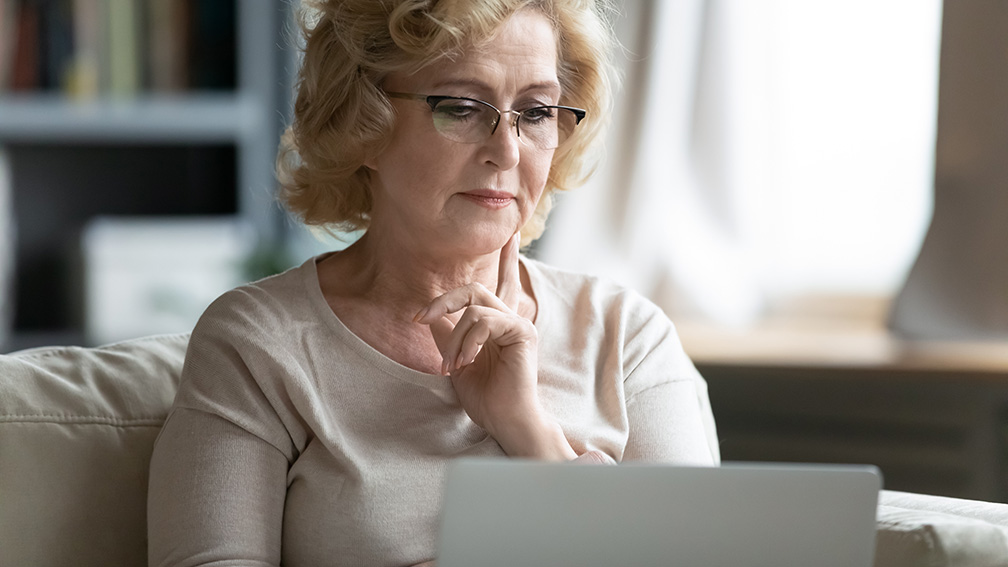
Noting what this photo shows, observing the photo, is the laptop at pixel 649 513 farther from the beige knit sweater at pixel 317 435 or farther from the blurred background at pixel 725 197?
A: the blurred background at pixel 725 197

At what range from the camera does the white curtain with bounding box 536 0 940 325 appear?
2.65 m

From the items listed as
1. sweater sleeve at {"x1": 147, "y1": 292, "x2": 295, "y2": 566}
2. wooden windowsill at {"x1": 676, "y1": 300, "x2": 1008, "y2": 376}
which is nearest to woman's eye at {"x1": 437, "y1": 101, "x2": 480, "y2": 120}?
sweater sleeve at {"x1": 147, "y1": 292, "x2": 295, "y2": 566}

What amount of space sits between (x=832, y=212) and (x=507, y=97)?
1626 millimetres

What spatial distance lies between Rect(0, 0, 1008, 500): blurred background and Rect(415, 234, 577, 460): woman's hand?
1.12 metres

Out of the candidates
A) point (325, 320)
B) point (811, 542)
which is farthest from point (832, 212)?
point (811, 542)

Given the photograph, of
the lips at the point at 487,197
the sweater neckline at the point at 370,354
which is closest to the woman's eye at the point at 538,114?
the lips at the point at 487,197

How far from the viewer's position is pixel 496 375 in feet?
4.31

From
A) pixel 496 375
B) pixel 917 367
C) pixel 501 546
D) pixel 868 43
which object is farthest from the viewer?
pixel 868 43

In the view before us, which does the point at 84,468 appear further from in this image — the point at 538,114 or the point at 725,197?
the point at 725,197

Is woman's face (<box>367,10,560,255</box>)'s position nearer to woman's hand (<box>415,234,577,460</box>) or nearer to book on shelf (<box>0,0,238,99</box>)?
woman's hand (<box>415,234,577,460</box>)

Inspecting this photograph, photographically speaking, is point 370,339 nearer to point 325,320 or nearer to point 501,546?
point 325,320

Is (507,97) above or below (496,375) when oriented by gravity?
above

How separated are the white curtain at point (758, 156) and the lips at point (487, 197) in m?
1.44

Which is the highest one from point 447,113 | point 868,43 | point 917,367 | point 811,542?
point 868,43
